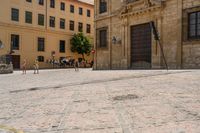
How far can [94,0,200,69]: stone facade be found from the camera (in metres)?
20.7

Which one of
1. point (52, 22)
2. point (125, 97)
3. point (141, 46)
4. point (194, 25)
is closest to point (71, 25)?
point (52, 22)

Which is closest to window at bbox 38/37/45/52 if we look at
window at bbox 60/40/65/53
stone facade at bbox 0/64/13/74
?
window at bbox 60/40/65/53

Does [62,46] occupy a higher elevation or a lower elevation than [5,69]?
higher

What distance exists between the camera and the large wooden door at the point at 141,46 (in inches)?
947

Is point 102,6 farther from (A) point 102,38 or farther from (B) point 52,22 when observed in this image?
(B) point 52,22

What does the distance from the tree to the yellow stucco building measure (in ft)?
3.14

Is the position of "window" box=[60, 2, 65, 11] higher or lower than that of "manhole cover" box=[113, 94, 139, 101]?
higher

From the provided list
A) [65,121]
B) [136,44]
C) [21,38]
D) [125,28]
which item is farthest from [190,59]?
[21,38]

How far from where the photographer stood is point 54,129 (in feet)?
15.8

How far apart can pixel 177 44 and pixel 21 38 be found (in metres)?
25.8

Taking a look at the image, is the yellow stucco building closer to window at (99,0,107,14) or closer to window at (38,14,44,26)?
window at (38,14,44,26)

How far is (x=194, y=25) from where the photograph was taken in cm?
2033

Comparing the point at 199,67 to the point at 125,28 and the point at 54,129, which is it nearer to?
the point at 125,28

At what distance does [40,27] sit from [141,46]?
22.7 metres
